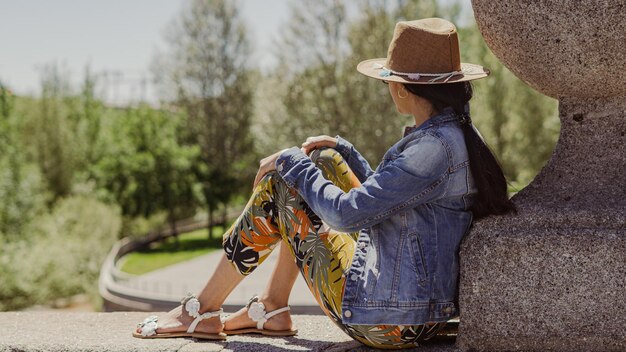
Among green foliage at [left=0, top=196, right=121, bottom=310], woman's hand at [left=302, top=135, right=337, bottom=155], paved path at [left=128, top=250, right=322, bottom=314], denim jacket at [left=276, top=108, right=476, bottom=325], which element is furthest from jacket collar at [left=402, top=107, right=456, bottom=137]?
green foliage at [left=0, top=196, right=121, bottom=310]

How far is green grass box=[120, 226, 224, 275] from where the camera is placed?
1155 inches

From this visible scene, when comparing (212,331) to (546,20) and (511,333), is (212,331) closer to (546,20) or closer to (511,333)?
(511,333)

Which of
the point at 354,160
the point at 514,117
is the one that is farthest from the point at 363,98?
the point at 354,160

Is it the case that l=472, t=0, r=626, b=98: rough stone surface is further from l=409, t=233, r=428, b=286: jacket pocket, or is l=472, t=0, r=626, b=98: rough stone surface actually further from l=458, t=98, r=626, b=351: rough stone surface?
l=409, t=233, r=428, b=286: jacket pocket

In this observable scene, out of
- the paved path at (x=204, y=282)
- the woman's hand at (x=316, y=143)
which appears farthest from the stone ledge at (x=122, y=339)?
the paved path at (x=204, y=282)

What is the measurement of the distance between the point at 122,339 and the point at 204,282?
1863 cm

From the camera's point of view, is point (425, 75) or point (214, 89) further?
point (214, 89)

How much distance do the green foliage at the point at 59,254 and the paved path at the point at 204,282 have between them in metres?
2.30

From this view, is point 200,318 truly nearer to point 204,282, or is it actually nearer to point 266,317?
point 266,317

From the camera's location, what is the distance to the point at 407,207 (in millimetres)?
3092

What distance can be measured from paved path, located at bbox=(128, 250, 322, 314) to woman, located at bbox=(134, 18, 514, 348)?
12.3m

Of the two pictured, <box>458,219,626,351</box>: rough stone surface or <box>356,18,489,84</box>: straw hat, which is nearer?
<box>458,219,626,351</box>: rough stone surface

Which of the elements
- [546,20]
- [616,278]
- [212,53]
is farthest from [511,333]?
[212,53]

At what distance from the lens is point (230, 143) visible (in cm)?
3881
